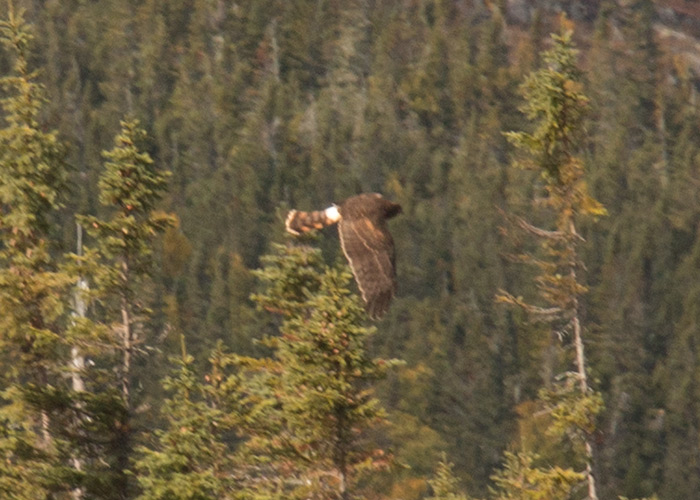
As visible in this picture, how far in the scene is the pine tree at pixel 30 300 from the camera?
19828 mm

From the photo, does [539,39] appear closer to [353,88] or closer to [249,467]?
[353,88]

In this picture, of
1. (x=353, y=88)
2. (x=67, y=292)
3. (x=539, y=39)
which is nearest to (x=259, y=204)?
(x=353, y=88)

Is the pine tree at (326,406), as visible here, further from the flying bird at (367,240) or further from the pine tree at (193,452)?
the flying bird at (367,240)

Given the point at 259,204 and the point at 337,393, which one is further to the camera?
the point at 259,204

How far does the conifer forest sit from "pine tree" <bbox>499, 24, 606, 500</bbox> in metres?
0.05

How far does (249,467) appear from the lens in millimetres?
19219

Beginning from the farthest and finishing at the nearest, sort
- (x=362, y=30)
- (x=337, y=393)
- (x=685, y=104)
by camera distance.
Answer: (x=362, y=30), (x=685, y=104), (x=337, y=393)

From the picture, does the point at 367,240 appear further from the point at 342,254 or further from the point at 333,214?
the point at 342,254

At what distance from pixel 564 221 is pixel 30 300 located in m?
7.05

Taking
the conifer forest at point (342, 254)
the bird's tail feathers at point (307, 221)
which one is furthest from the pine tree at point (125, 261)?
the bird's tail feathers at point (307, 221)

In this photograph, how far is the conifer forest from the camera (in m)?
19.8

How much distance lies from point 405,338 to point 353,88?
179 feet

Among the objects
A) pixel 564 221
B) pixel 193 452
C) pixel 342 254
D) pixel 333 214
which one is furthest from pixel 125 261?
pixel 342 254

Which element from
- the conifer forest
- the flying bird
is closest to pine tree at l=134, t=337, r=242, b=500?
the conifer forest
